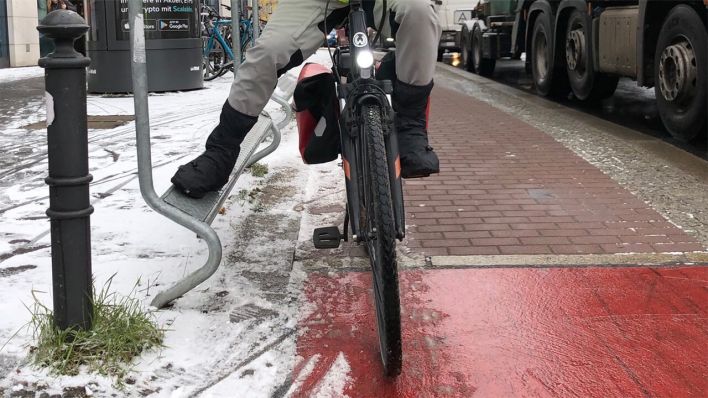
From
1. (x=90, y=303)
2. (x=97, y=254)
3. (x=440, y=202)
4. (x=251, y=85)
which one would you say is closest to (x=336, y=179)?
(x=440, y=202)

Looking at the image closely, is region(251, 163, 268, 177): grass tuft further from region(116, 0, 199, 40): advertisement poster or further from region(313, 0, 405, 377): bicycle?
region(116, 0, 199, 40): advertisement poster

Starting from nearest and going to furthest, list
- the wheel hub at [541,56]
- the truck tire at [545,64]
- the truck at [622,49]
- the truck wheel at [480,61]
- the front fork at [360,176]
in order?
the front fork at [360,176], the truck at [622,49], the truck tire at [545,64], the wheel hub at [541,56], the truck wheel at [480,61]

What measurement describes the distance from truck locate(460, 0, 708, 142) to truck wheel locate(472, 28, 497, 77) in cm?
162

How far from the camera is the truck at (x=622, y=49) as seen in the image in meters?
6.84

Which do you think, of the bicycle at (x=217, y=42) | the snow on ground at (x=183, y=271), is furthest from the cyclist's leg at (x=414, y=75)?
the bicycle at (x=217, y=42)

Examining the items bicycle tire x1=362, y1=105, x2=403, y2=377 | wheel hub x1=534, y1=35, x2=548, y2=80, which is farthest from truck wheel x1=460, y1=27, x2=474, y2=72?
bicycle tire x1=362, y1=105, x2=403, y2=377

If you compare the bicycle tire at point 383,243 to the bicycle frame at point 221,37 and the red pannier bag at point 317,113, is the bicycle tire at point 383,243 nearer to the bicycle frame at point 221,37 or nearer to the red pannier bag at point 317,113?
the red pannier bag at point 317,113

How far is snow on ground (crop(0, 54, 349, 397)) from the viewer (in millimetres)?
2771

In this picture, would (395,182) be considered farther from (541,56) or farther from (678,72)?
(541,56)

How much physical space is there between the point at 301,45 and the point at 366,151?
2.49 feet

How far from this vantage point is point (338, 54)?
11.3ft

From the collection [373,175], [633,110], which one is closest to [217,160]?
[373,175]

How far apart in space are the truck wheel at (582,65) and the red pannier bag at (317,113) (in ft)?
→ 22.0

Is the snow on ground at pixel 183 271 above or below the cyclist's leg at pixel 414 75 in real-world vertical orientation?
below
